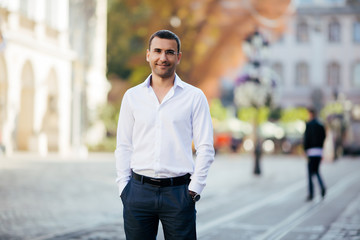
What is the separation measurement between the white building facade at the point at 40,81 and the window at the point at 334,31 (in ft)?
143

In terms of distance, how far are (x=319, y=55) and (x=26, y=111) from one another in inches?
1943

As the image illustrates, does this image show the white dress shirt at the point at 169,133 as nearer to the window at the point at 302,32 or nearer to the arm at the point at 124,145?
the arm at the point at 124,145

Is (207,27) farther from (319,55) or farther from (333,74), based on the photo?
(333,74)

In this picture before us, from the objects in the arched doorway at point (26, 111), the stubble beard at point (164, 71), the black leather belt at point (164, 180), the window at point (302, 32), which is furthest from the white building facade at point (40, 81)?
the window at point (302, 32)

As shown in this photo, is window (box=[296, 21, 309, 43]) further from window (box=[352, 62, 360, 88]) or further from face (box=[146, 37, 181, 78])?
face (box=[146, 37, 181, 78])

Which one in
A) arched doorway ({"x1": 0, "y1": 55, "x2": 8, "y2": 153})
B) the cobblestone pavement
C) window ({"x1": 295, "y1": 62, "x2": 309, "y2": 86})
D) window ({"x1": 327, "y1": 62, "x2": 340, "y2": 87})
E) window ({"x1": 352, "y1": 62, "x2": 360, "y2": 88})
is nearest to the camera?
the cobblestone pavement

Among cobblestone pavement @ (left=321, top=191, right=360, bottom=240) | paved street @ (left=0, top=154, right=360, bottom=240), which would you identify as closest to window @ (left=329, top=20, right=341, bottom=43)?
paved street @ (left=0, top=154, right=360, bottom=240)

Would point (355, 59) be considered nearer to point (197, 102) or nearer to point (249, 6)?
point (249, 6)

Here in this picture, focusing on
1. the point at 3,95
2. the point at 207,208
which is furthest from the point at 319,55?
the point at 207,208

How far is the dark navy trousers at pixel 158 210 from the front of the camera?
4418 millimetres

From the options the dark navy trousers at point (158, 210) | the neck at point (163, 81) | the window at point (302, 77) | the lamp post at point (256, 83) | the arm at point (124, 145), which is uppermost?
the window at point (302, 77)

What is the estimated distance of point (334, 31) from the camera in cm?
7750

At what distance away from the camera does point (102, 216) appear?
39.5 feet

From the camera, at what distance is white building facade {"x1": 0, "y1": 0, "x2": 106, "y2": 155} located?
29.0 meters
